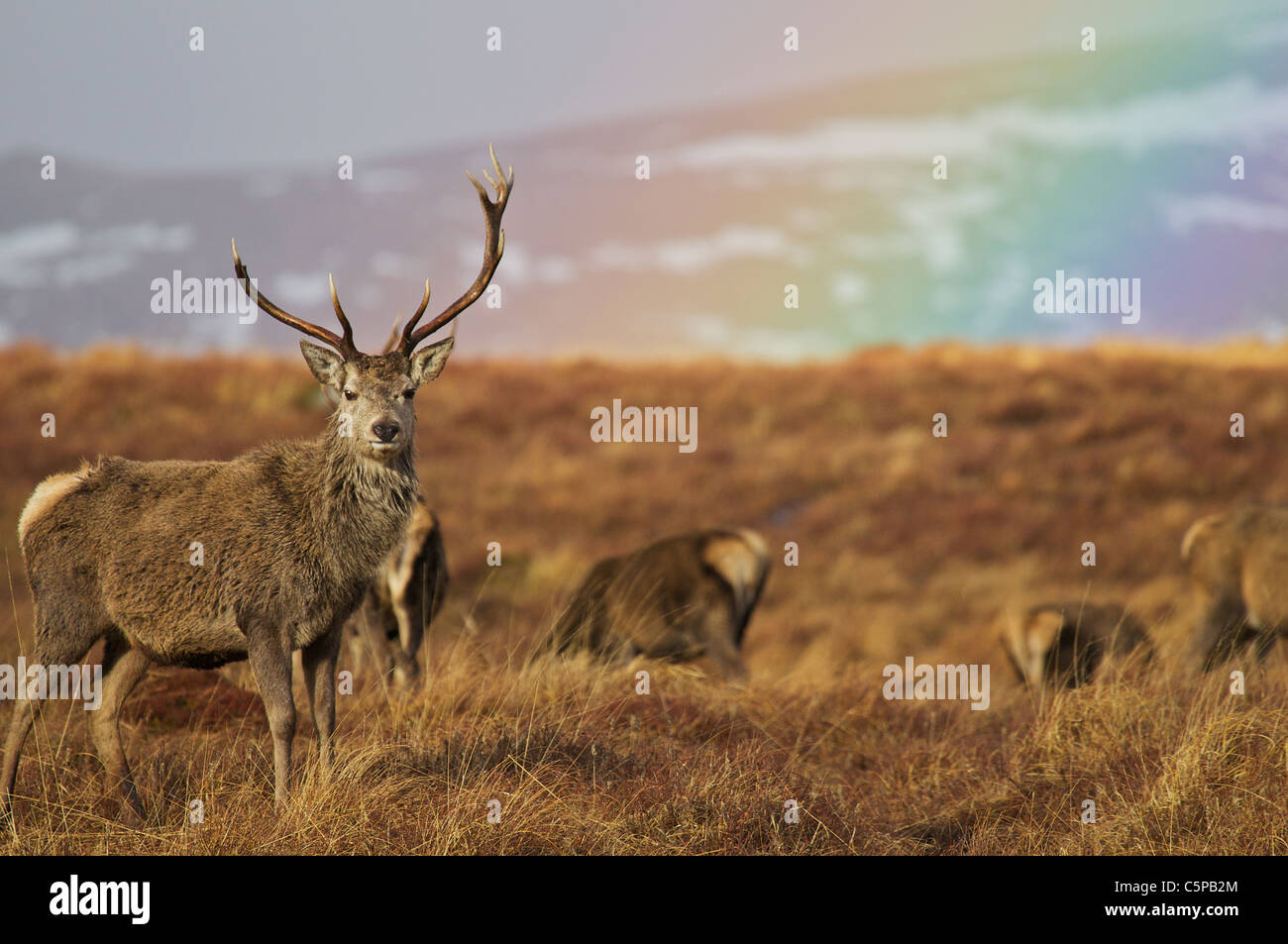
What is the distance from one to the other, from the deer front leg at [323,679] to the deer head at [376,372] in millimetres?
853

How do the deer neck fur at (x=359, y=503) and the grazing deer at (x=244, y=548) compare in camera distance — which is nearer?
the grazing deer at (x=244, y=548)

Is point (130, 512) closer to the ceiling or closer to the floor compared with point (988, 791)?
closer to the ceiling

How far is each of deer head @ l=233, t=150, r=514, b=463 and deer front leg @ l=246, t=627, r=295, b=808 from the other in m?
0.93

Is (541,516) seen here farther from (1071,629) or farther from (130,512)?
(130,512)

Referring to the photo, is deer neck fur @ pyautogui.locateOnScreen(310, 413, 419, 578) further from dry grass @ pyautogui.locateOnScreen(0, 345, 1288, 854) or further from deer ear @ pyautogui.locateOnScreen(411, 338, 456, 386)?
dry grass @ pyautogui.locateOnScreen(0, 345, 1288, 854)

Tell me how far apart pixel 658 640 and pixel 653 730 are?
251cm

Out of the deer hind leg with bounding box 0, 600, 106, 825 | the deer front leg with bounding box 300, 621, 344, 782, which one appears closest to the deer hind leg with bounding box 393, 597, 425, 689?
the deer front leg with bounding box 300, 621, 344, 782

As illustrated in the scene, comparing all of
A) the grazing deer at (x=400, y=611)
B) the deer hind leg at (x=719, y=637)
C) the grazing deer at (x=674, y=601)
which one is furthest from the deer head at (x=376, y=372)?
the deer hind leg at (x=719, y=637)

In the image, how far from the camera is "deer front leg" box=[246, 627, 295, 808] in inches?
218

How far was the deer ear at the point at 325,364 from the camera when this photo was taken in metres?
5.95

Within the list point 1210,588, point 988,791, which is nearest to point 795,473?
point 1210,588

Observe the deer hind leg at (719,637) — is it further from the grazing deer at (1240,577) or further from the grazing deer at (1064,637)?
the grazing deer at (1240,577)
